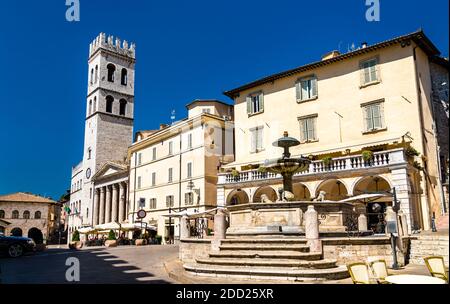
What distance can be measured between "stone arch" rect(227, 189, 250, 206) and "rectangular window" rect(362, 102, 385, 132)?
10634mm

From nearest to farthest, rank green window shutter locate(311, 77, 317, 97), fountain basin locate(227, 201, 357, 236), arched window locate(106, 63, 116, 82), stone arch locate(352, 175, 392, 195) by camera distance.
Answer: fountain basin locate(227, 201, 357, 236) < stone arch locate(352, 175, 392, 195) < green window shutter locate(311, 77, 317, 97) < arched window locate(106, 63, 116, 82)

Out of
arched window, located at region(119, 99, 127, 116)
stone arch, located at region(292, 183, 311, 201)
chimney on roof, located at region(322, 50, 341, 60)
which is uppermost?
arched window, located at region(119, 99, 127, 116)

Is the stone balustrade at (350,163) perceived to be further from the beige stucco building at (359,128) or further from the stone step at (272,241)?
the stone step at (272,241)

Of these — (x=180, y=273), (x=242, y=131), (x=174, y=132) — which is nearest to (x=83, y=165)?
(x=174, y=132)

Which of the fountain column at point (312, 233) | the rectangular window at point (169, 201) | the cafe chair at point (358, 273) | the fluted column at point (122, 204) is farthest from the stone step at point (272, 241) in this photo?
the fluted column at point (122, 204)

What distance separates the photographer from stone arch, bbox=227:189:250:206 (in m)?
30.7

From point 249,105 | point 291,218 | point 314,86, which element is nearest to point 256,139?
point 249,105

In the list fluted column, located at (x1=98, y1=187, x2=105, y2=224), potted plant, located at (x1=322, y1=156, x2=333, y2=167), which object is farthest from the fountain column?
fluted column, located at (x1=98, y1=187, x2=105, y2=224)

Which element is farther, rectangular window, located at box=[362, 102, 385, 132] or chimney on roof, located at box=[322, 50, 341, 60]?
chimney on roof, located at box=[322, 50, 341, 60]

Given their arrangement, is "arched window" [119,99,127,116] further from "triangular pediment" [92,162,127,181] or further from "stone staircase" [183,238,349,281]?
"stone staircase" [183,238,349,281]

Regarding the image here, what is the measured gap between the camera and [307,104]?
30219mm

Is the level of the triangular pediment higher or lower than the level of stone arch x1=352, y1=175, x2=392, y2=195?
higher

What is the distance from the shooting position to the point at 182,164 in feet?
129

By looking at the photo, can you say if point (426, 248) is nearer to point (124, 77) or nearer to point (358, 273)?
point (358, 273)
